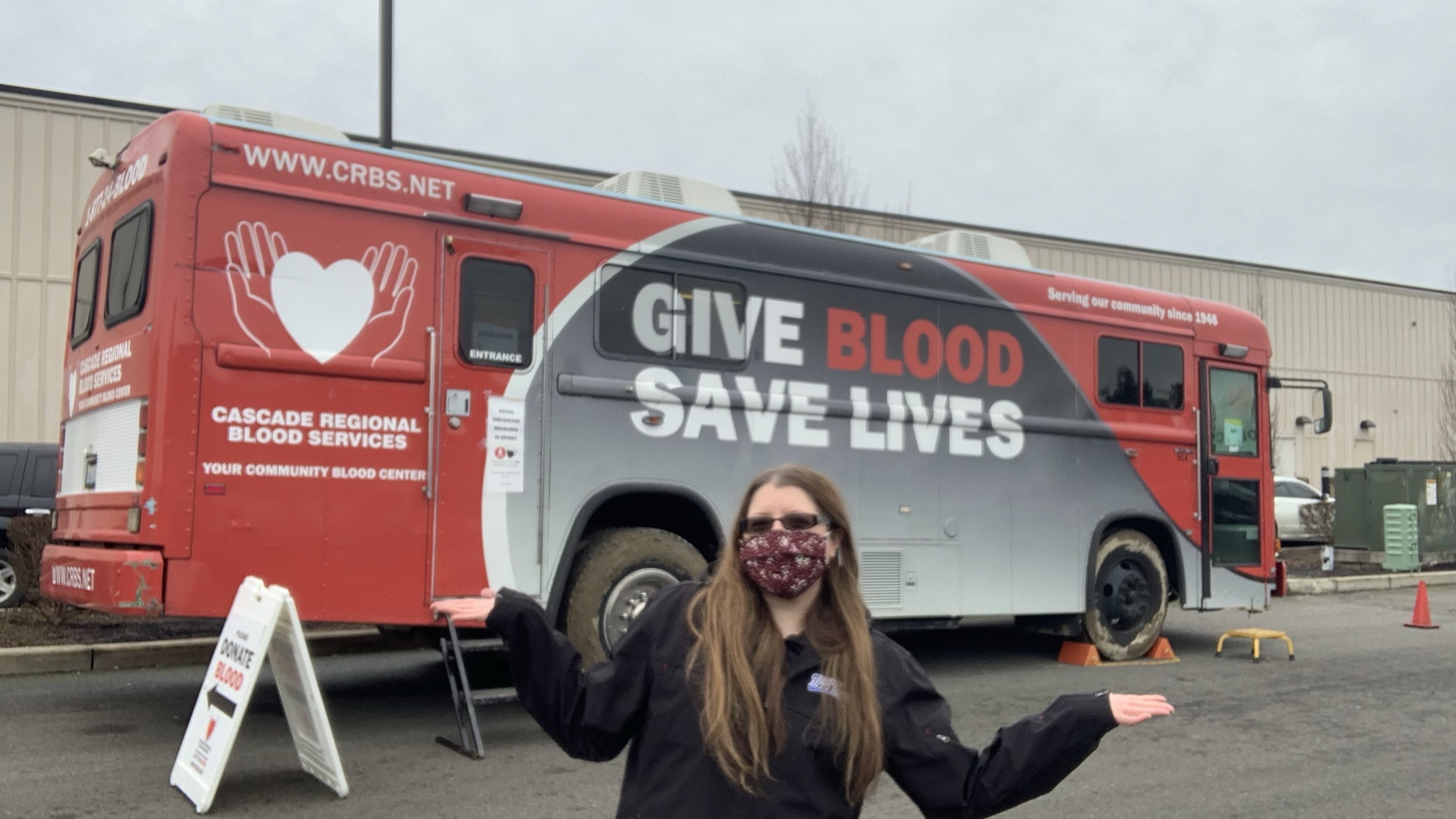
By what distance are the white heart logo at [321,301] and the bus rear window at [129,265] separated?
0.71 metres

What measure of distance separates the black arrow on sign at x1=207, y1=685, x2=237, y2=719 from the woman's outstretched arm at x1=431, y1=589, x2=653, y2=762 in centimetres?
333

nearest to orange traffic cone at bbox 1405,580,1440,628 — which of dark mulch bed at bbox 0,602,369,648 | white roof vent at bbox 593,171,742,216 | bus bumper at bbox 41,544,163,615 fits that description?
white roof vent at bbox 593,171,742,216

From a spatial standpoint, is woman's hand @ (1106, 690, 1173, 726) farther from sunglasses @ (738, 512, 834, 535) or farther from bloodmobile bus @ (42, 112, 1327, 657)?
bloodmobile bus @ (42, 112, 1327, 657)

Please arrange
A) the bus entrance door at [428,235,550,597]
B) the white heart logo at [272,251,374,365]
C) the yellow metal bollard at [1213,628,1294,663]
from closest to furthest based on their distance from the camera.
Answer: the white heart logo at [272,251,374,365] → the bus entrance door at [428,235,550,597] → the yellow metal bollard at [1213,628,1294,663]

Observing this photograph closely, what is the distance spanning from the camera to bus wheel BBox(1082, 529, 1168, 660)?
10.5 meters

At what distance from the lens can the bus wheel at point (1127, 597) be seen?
10.5 m

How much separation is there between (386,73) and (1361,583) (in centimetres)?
1557

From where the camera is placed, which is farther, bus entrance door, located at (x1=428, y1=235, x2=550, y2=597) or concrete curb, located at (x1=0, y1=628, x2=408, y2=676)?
concrete curb, located at (x1=0, y1=628, x2=408, y2=676)

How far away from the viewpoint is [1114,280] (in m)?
30.6

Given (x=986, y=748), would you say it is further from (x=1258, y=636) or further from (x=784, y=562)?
(x=1258, y=636)

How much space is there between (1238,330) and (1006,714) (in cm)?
566

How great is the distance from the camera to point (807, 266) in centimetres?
878

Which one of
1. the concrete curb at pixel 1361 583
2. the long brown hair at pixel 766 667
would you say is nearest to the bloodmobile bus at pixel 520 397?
the long brown hair at pixel 766 667

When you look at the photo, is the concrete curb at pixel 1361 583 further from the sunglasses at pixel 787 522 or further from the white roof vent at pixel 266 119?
the sunglasses at pixel 787 522
